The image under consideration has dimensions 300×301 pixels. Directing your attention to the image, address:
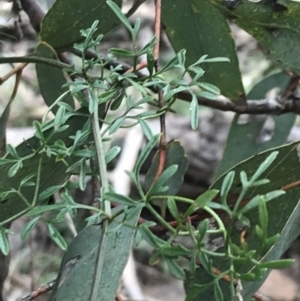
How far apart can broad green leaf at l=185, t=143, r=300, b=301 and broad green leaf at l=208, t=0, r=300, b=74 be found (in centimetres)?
10

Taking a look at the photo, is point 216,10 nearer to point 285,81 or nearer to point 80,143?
point 80,143

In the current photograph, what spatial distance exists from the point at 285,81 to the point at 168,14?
0.38 metres

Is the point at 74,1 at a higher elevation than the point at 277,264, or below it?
higher

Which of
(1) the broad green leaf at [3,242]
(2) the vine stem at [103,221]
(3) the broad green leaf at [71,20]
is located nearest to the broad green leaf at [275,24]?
(3) the broad green leaf at [71,20]

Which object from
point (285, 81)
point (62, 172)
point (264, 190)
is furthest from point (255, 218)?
point (285, 81)

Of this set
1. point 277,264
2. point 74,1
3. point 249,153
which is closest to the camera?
point 277,264

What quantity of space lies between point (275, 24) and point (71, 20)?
21cm

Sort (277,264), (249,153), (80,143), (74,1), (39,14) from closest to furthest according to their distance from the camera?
(277,264)
(80,143)
(74,1)
(39,14)
(249,153)

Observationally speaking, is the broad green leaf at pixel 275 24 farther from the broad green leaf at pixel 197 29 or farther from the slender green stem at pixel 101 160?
the slender green stem at pixel 101 160

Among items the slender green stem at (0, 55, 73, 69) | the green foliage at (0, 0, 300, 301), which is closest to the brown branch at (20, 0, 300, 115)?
the green foliage at (0, 0, 300, 301)

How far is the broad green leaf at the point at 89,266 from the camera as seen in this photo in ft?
1.21

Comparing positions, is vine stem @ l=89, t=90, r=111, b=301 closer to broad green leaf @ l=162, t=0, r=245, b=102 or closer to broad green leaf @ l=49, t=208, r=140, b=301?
broad green leaf @ l=49, t=208, r=140, b=301

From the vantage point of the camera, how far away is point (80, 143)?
37cm

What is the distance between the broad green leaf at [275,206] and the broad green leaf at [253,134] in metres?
0.24
